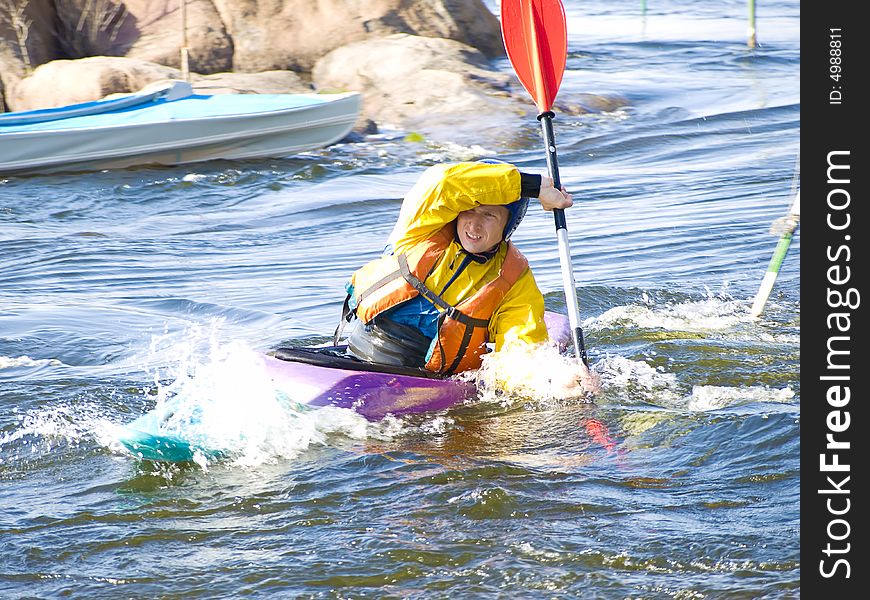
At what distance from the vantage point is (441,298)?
5.03 metres

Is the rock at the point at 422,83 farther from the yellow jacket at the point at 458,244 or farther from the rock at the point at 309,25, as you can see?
the yellow jacket at the point at 458,244

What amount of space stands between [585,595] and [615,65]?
16.5 metres

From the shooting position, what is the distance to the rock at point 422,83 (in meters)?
14.5

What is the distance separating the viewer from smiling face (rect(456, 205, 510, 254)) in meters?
4.96

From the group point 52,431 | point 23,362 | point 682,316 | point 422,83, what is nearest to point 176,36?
point 422,83

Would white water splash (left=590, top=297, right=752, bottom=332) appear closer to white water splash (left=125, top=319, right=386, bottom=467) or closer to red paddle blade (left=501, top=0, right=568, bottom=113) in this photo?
red paddle blade (left=501, top=0, right=568, bottom=113)

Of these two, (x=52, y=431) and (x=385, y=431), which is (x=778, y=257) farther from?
(x=52, y=431)

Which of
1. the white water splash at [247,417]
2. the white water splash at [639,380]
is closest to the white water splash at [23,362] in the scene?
the white water splash at [247,417]

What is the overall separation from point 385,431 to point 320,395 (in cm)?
34

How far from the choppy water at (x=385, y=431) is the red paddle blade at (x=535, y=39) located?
150 cm

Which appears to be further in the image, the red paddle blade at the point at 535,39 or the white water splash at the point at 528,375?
the red paddle blade at the point at 535,39

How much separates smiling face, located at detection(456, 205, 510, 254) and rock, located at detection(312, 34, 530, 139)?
9.00 metres

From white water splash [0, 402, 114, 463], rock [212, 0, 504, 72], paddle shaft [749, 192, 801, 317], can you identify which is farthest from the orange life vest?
rock [212, 0, 504, 72]

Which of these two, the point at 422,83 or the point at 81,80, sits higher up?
the point at 81,80
